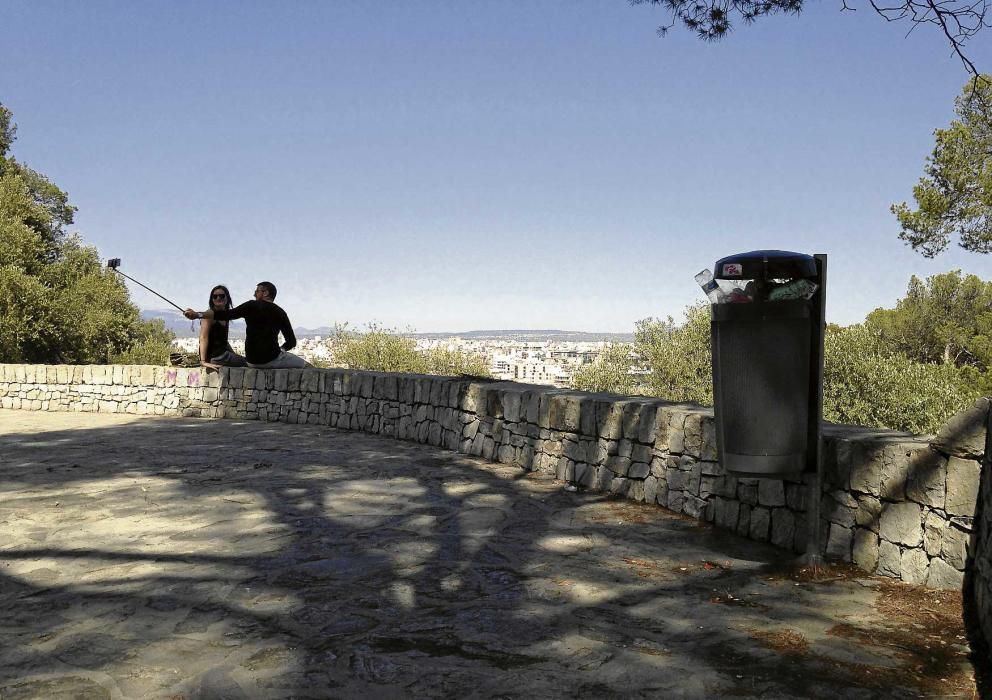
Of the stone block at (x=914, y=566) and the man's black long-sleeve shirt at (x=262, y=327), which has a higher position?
the man's black long-sleeve shirt at (x=262, y=327)

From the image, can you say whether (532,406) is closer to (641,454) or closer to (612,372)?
(641,454)

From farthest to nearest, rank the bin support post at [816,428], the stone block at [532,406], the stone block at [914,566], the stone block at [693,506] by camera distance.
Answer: the stone block at [532,406] → the stone block at [693,506] → the bin support post at [816,428] → the stone block at [914,566]

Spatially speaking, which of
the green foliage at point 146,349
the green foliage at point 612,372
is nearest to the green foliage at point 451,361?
the green foliage at point 612,372

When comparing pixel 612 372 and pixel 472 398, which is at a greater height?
pixel 612 372

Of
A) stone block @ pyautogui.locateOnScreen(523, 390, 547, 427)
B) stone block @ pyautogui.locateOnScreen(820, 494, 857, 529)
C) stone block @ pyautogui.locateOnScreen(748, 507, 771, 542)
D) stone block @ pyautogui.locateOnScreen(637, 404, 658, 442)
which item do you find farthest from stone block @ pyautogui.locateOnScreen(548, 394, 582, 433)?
stone block @ pyautogui.locateOnScreen(820, 494, 857, 529)

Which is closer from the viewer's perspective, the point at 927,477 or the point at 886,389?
the point at 927,477

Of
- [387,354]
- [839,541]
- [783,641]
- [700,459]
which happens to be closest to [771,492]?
[839,541]

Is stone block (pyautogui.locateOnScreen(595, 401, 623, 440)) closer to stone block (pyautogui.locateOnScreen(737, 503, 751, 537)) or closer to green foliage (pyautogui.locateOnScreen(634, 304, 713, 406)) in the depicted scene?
stone block (pyautogui.locateOnScreen(737, 503, 751, 537))

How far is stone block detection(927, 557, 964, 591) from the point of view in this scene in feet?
12.2

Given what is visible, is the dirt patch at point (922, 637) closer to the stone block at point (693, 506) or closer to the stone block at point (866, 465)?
the stone block at point (866, 465)

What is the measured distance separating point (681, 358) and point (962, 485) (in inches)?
1352

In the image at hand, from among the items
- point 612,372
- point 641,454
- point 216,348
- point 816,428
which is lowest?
point 641,454

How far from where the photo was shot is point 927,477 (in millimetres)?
3873

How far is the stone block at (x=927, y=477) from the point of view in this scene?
3.81 meters
